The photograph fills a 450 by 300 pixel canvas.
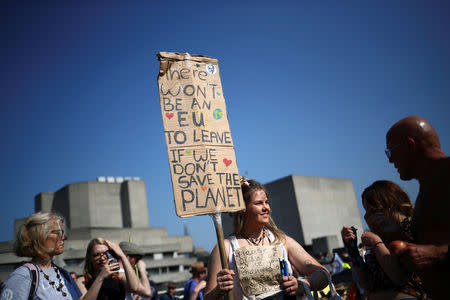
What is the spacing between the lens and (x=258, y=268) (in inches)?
130

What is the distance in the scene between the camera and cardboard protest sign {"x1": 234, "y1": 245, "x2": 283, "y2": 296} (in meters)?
3.25

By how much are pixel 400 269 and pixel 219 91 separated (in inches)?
90.9

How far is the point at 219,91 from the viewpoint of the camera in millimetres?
3881

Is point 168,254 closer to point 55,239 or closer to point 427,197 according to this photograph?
point 55,239

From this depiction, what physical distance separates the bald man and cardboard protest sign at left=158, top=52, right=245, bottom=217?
1539 mm

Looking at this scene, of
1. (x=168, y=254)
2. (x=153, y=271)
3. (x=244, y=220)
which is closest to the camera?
(x=244, y=220)

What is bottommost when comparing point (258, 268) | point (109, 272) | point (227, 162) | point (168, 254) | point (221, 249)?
point (168, 254)

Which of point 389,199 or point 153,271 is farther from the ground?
point 389,199

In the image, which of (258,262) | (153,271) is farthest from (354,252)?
(153,271)

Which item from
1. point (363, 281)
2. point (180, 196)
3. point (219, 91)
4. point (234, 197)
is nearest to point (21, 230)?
point (180, 196)

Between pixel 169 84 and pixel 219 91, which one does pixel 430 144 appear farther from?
pixel 169 84

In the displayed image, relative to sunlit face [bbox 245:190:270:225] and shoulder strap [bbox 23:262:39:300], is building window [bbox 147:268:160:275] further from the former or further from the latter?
Result: sunlit face [bbox 245:190:270:225]

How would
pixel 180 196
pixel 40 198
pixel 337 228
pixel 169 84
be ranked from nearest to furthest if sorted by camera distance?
pixel 180 196 → pixel 169 84 → pixel 337 228 → pixel 40 198

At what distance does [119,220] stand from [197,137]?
56096mm
